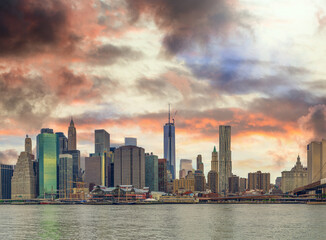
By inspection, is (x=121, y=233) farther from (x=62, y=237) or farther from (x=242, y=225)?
(x=242, y=225)

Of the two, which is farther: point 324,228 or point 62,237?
point 324,228

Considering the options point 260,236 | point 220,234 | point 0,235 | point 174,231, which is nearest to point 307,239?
point 260,236

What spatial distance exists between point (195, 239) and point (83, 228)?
2879 centimetres

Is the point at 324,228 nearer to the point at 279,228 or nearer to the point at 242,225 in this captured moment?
the point at 279,228

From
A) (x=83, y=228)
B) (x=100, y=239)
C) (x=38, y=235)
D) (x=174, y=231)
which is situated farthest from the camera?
(x=83, y=228)

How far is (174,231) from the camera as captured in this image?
94.1m

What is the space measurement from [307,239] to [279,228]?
18565 mm

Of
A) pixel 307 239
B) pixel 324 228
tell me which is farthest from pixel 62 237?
pixel 324 228

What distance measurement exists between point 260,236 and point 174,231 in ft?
56.0

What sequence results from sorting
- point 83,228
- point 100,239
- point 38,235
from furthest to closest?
point 83,228 < point 38,235 < point 100,239

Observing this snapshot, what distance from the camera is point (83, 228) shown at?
332 ft

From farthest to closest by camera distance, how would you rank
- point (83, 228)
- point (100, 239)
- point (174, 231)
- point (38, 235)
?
1. point (83, 228)
2. point (174, 231)
3. point (38, 235)
4. point (100, 239)

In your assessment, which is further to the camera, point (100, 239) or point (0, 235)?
point (0, 235)

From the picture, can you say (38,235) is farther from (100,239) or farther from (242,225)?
(242,225)
